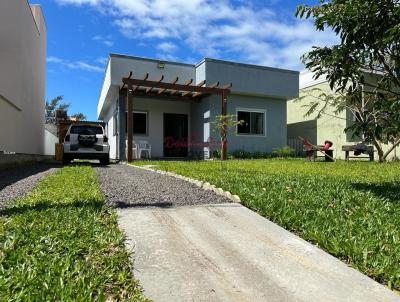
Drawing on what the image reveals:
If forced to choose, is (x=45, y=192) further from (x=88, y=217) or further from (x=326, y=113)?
(x=326, y=113)

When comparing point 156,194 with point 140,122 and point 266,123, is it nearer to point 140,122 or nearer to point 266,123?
point 140,122

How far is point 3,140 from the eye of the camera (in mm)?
10820

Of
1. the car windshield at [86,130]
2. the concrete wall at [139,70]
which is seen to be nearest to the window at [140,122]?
the concrete wall at [139,70]

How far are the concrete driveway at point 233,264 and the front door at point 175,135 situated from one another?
14.1 meters

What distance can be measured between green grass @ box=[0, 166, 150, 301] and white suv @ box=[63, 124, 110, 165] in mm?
8627

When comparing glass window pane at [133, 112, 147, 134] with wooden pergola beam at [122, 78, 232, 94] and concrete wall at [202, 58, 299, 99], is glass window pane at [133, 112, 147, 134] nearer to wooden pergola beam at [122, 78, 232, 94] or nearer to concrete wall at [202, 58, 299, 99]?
wooden pergola beam at [122, 78, 232, 94]

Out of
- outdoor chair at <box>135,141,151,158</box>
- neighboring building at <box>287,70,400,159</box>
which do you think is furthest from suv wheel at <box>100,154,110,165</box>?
neighboring building at <box>287,70,400,159</box>

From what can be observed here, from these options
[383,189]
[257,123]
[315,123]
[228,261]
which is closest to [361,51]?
[383,189]

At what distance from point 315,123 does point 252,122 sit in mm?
4441

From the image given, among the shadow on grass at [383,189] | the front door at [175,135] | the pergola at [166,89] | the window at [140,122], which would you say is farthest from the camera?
the front door at [175,135]

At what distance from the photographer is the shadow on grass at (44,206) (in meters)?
4.36

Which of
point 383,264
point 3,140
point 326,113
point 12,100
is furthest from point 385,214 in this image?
point 326,113

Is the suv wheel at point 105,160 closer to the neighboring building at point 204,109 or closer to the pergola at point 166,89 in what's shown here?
the pergola at point 166,89

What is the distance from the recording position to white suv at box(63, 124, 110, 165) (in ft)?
43.3
